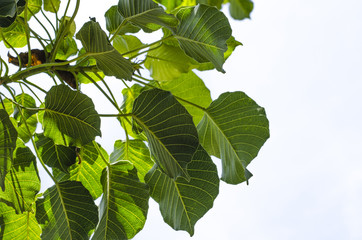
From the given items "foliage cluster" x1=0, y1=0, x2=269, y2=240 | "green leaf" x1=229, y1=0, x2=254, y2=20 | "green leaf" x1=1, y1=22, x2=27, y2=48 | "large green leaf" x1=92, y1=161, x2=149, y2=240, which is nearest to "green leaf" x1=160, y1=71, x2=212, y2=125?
"foliage cluster" x1=0, y1=0, x2=269, y2=240

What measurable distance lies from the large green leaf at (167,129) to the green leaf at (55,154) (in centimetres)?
21

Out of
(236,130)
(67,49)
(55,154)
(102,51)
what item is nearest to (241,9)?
(102,51)

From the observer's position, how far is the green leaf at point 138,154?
0.91 metres

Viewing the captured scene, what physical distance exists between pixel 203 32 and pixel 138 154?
0.31m

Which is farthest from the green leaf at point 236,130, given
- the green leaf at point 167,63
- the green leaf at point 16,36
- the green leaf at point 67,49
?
the green leaf at point 16,36

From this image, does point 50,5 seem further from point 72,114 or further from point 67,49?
point 72,114

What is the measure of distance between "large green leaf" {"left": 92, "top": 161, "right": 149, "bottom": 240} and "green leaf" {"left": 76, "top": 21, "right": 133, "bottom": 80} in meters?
0.19

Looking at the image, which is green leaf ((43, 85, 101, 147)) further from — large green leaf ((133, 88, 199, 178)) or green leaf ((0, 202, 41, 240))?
green leaf ((0, 202, 41, 240))

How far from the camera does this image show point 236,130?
0.78 m

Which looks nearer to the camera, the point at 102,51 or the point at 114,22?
the point at 102,51

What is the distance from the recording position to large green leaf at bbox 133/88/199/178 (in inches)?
26.2

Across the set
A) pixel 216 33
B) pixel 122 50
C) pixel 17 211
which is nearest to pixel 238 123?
pixel 216 33

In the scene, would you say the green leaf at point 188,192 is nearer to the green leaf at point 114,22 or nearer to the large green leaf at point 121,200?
the large green leaf at point 121,200

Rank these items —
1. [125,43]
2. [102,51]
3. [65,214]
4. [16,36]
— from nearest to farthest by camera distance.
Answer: [102,51]
[65,214]
[125,43]
[16,36]
